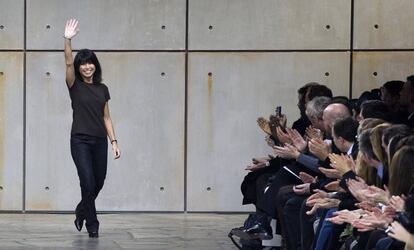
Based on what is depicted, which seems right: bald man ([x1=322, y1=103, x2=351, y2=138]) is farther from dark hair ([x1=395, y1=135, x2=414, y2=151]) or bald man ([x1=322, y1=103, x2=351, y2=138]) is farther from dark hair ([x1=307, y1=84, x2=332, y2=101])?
dark hair ([x1=395, y1=135, x2=414, y2=151])

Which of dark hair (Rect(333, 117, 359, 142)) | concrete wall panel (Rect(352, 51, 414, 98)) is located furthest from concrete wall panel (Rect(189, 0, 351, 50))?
→ dark hair (Rect(333, 117, 359, 142))

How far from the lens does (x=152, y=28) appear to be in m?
12.5

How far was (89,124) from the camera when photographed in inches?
412

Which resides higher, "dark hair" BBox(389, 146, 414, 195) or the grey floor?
"dark hair" BBox(389, 146, 414, 195)

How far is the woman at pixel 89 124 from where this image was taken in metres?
10.4

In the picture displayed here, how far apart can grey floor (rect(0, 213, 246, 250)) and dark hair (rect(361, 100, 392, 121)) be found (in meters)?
2.23

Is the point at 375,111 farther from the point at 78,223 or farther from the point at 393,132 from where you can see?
the point at 78,223

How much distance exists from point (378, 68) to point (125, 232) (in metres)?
3.41

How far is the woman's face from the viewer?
1042 cm

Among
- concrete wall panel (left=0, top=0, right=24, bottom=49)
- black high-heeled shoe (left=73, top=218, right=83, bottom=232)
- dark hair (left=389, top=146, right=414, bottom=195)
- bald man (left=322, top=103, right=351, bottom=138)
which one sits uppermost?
concrete wall panel (left=0, top=0, right=24, bottom=49)

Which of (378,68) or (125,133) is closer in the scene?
(378,68)

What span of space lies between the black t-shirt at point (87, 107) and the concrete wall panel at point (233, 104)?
216 centimetres

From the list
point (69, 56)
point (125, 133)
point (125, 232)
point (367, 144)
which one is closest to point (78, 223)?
point (125, 232)

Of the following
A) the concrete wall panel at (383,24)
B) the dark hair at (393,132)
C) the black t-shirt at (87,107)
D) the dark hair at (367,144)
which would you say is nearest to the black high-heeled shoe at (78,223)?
the black t-shirt at (87,107)
